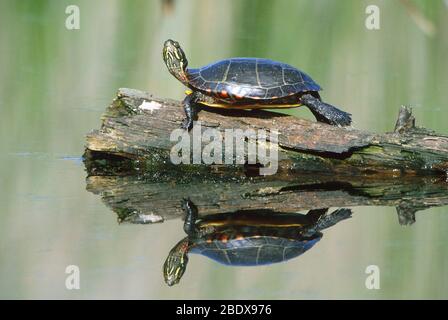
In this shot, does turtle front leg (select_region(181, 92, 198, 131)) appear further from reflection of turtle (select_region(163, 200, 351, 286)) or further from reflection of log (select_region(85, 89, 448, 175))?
reflection of turtle (select_region(163, 200, 351, 286))

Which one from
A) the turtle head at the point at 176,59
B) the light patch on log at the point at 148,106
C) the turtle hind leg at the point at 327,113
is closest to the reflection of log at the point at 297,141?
the light patch on log at the point at 148,106

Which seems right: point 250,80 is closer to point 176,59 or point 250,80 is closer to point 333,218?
point 176,59

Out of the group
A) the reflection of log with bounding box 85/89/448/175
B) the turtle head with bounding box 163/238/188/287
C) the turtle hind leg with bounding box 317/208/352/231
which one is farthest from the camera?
the reflection of log with bounding box 85/89/448/175

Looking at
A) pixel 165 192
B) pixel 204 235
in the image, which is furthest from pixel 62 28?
pixel 204 235

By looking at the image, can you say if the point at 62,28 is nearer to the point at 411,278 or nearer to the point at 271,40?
the point at 271,40

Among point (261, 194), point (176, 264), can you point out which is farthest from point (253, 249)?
point (261, 194)

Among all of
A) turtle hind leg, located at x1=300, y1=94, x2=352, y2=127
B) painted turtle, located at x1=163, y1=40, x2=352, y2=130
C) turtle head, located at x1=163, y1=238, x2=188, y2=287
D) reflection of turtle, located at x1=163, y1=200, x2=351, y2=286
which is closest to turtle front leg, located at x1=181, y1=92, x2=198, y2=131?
painted turtle, located at x1=163, y1=40, x2=352, y2=130
